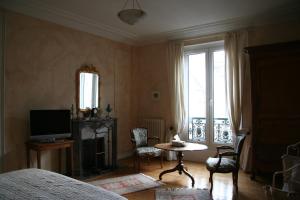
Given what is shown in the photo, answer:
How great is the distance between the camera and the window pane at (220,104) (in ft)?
16.6

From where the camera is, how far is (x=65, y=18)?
4.35m

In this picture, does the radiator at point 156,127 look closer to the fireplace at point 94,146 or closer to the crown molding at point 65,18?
the fireplace at point 94,146

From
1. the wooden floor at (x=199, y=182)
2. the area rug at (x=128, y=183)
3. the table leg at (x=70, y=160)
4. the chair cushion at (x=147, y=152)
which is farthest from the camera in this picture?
the chair cushion at (x=147, y=152)

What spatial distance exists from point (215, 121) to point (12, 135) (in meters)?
3.84

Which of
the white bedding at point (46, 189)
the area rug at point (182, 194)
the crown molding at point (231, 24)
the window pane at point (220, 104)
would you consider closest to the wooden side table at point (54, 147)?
the white bedding at point (46, 189)

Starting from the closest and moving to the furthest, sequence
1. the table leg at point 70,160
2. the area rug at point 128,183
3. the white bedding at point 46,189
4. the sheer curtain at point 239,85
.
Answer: the white bedding at point 46,189
the area rug at point 128,183
the table leg at point 70,160
the sheer curtain at point 239,85

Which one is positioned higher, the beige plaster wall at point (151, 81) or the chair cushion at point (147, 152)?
the beige plaster wall at point (151, 81)

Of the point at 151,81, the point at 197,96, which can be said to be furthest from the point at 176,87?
the point at 151,81

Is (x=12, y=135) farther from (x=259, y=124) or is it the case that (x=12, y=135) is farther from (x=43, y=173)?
(x=259, y=124)

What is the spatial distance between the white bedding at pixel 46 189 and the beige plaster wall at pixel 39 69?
1.82 meters

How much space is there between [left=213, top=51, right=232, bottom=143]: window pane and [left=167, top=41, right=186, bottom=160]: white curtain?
2.34 feet

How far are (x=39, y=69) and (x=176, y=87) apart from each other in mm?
2825

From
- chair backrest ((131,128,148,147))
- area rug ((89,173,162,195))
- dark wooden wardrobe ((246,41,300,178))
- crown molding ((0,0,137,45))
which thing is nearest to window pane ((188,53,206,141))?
chair backrest ((131,128,148,147))

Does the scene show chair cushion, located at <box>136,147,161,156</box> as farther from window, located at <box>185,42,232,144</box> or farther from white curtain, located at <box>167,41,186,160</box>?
window, located at <box>185,42,232,144</box>
